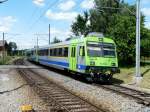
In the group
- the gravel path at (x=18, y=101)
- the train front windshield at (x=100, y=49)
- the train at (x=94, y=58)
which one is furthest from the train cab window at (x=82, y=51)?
the gravel path at (x=18, y=101)

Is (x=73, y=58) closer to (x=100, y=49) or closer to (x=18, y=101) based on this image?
(x=100, y=49)

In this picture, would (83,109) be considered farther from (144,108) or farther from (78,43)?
(78,43)

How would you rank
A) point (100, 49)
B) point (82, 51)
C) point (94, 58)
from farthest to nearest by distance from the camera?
point (100, 49), point (82, 51), point (94, 58)

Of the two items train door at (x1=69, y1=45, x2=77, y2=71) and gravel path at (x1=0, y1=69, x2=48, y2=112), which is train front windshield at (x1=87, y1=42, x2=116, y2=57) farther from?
gravel path at (x1=0, y1=69, x2=48, y2=112)

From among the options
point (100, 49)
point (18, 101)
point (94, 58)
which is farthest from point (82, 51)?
point (18, 101)

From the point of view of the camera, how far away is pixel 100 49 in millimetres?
21641

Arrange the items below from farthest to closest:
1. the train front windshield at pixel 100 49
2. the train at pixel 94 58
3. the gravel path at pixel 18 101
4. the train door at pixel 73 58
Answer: the train door at pixel 73 58
the train front windshield at pixel 100 49
the train at pixel 94 58
the gravel path at pixel 18 101

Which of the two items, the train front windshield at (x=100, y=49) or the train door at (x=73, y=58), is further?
the train door at (x=73, y=58)

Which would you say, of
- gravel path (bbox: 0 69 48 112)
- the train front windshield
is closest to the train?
the train front windshield

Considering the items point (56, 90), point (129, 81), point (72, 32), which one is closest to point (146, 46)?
point (129, 81)

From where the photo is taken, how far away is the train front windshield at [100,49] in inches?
840

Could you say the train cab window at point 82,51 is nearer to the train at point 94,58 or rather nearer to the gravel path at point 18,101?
the train at point 94,58

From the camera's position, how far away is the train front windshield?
70.0ft

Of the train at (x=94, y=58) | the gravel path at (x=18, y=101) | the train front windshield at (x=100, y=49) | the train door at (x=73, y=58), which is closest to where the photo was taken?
the gravel path at (x=18, y=101)
